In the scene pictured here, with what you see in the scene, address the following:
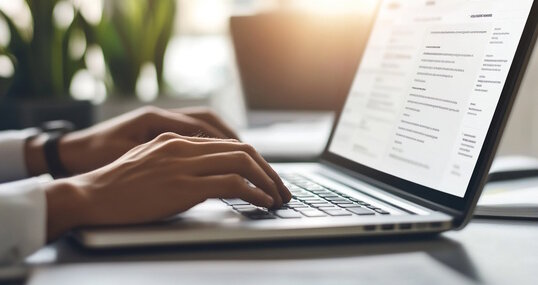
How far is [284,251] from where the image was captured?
60 centimetres

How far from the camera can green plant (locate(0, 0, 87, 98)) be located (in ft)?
7.79

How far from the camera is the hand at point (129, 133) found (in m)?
0.97

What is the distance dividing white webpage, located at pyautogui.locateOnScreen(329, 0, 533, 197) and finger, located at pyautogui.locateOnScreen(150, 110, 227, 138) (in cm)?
21

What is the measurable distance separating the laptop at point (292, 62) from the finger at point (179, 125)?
2.17ft

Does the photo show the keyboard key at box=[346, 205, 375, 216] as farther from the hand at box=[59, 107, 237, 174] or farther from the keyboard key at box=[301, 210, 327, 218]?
the hand at box=[59, 107, 237, 174]

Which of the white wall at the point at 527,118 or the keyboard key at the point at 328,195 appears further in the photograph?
the white wall at the point at 527,118

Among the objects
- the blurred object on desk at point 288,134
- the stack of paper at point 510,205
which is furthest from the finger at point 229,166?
the blurred object on desk at point 288,134

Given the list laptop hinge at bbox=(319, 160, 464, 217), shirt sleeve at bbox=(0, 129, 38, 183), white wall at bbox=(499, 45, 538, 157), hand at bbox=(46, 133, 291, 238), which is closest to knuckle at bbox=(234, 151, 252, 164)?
hand at bbox=(46, 133, 291, 238)

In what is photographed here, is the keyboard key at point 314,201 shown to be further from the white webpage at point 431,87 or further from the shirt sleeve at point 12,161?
the shirt sleeve at point 12,161

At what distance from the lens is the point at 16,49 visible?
240 cm

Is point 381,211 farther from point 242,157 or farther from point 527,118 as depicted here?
point 527,118

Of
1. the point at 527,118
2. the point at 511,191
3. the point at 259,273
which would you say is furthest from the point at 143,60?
the point at 259,273

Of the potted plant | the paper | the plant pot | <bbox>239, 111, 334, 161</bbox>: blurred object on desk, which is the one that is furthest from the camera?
the potted plant

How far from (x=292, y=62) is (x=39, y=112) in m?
0.97
